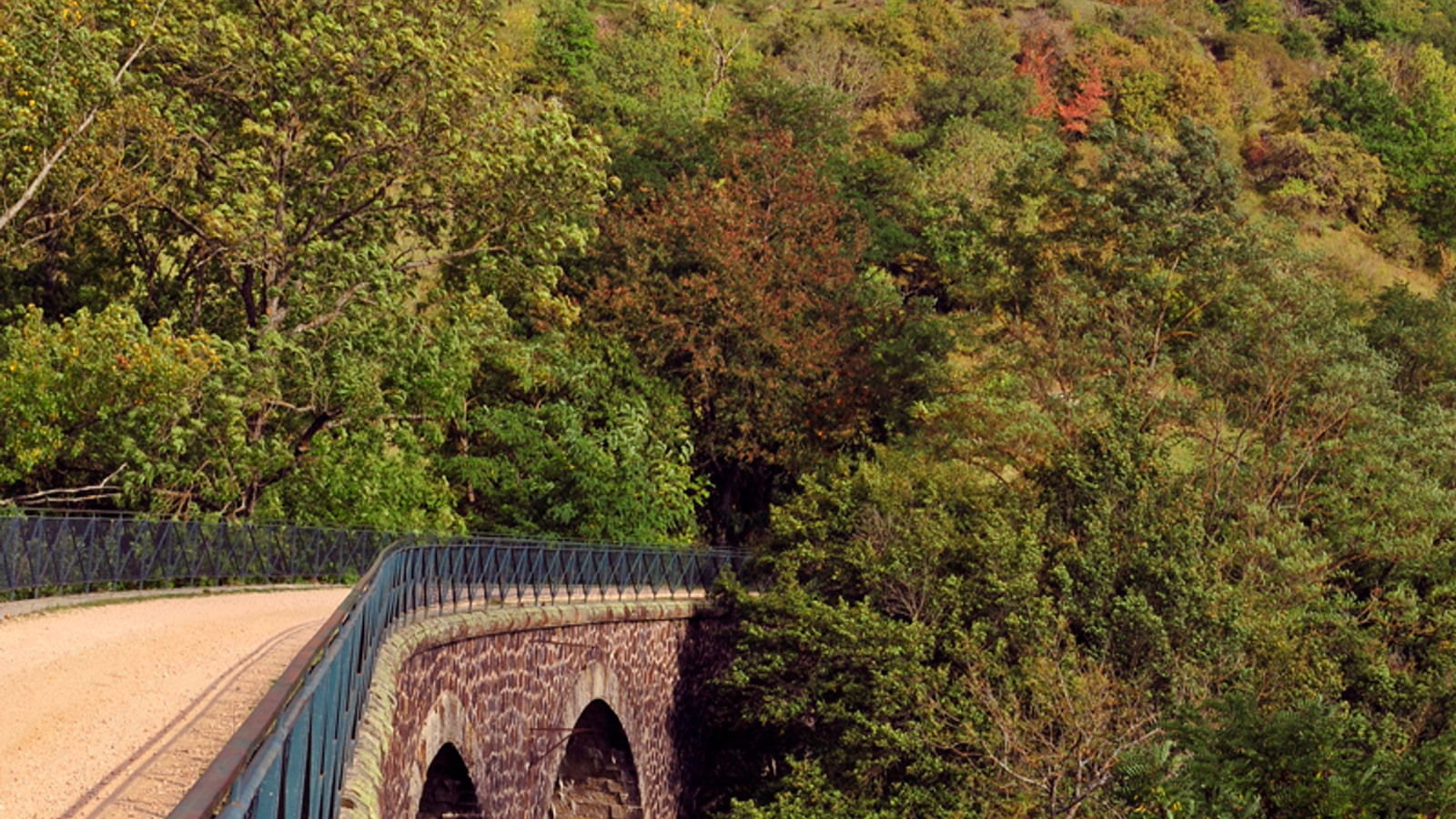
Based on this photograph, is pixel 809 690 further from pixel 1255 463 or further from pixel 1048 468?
pixel 1255 463

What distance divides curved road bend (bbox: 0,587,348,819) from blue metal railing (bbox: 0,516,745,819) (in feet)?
2.69

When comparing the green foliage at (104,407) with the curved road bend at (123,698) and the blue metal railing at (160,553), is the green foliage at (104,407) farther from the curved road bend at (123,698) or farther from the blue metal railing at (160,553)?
the curved road bend at (123,698)

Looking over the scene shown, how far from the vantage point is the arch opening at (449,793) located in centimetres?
1547

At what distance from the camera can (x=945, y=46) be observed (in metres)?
71.1

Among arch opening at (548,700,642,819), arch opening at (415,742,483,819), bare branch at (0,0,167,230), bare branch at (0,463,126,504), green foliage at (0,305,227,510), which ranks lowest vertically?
arch opening at (548,700,642,819)

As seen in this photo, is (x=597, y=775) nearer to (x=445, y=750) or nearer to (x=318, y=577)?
(x=318, y=577)

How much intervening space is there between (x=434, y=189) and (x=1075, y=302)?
492 inches

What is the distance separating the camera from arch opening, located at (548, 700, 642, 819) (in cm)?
2322

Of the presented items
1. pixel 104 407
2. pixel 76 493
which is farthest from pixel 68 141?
pixel 76 493

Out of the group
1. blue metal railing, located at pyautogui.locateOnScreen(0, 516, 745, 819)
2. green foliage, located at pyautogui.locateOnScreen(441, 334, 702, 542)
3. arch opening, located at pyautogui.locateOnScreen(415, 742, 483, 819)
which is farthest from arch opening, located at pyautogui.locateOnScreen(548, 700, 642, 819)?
arch opening, located at pyautogui.locateOnScreen(415, 742, 483, 819)

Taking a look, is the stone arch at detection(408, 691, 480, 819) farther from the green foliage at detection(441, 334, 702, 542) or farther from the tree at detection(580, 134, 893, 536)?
the tree at detection(580, 134, 893, 536)

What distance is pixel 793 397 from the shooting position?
3369 centimetres

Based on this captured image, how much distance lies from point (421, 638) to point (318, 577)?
33.3ft

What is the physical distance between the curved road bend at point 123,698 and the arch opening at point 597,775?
27.2ft
